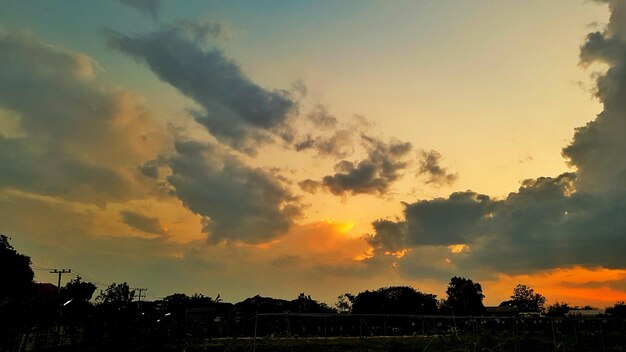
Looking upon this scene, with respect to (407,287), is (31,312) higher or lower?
lower

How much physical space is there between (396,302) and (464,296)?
2214 cm

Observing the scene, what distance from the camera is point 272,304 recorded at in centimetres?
10075

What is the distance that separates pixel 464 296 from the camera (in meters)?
120

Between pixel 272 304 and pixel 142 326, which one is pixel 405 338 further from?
pixel 272 304

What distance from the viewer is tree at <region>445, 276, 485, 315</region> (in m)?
113

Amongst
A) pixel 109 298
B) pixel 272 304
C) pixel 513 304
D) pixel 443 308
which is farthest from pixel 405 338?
pixel 513 304

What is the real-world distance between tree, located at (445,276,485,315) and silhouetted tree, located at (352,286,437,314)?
5652mm

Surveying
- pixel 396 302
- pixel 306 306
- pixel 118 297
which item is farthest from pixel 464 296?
pixel 118 297

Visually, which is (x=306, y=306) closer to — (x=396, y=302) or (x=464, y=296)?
(x=396, y=302)

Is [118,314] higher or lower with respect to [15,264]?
lower

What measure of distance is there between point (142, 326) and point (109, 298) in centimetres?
87

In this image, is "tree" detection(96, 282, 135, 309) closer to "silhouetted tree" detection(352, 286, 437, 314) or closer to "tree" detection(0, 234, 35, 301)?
"tree" detection(0, 234, 35, 301)

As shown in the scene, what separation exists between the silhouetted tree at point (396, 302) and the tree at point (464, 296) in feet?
18.5

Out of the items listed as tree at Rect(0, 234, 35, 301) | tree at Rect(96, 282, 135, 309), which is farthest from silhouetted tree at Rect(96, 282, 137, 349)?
tree at Rect(0, 234, 35, 301)
